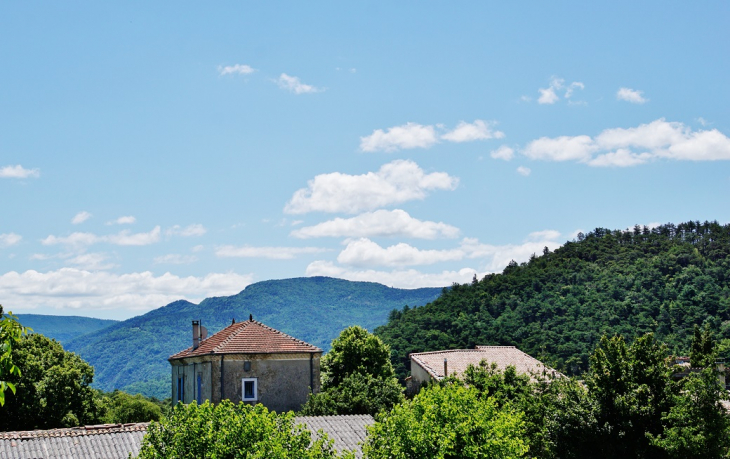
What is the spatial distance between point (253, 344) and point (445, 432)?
19420 mm

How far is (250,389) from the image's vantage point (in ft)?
109

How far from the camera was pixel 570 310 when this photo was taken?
3642 inches

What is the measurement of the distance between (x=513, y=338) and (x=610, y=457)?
60.9 meters

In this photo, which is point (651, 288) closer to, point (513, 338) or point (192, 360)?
point (513, 338)

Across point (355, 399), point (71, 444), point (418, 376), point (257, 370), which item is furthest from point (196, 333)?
point (71, 444)

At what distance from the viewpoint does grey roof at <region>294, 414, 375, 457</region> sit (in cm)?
2445

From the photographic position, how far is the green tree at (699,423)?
2195cm

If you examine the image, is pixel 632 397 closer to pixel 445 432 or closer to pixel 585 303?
pixel 445 432

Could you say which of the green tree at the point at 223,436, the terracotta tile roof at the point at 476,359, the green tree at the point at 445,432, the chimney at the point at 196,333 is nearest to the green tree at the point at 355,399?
the chimney at the point at 196,333

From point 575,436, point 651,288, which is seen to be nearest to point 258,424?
point 575,436

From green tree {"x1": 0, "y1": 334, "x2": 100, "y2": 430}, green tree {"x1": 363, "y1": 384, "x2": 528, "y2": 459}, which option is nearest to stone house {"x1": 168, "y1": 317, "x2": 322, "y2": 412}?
green tree {"x1": 0, "y1": 334, "x2": 100, "y2": 430}

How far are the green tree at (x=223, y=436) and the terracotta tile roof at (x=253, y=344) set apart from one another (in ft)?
61.1

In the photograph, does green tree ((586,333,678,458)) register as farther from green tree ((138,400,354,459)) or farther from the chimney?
the chimney

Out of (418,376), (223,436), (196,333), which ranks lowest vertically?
(418,376)
